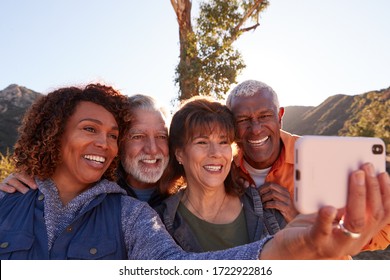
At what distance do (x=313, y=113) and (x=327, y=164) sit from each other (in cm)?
4465

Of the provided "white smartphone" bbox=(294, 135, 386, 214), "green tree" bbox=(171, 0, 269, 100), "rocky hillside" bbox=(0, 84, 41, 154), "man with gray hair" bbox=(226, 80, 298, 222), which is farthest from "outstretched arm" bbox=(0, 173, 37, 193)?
"rocky hillside" bbox=(0, 84, 41, 154)

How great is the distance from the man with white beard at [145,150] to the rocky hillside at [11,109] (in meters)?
20.2

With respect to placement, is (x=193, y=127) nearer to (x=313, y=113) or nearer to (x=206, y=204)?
(x=206, y=204)

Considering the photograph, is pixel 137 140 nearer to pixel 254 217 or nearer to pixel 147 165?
pixel 147 165

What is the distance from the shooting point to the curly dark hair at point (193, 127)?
264 centimetres

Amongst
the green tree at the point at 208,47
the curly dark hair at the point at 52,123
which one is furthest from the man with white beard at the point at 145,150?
the green tree at the point at 208,47

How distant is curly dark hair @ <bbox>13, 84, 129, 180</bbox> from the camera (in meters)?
2.50

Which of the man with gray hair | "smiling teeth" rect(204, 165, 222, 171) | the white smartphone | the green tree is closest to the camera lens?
the white smartphone

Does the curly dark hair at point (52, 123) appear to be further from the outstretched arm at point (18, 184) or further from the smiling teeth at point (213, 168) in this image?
the smiling teeth at point (213, 168)

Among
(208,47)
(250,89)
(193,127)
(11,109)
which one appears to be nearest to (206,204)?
(193,127)

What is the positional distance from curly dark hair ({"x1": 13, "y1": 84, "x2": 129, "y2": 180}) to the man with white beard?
0.58ft

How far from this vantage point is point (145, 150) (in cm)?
288

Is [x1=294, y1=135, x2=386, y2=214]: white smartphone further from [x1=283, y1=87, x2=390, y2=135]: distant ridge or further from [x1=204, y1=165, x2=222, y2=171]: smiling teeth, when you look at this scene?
[x1=283, y1=87, x2=390, y2=135]: distant ridge

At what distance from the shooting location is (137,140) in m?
2.94
